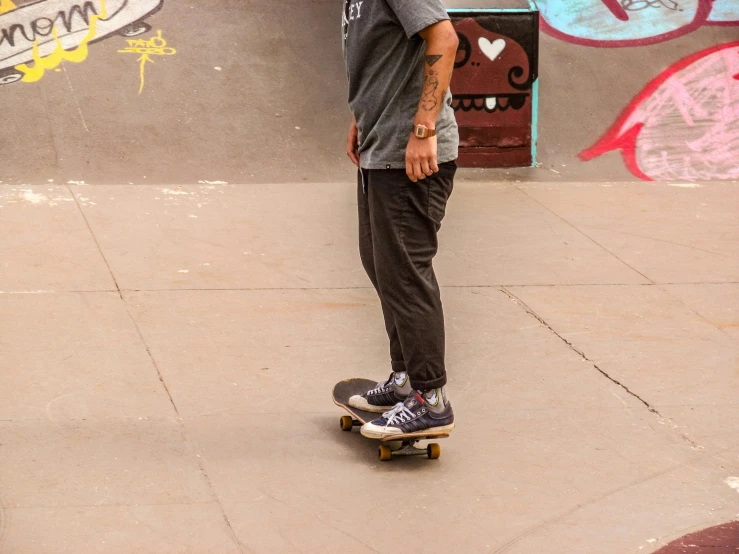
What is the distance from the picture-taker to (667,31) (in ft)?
27.7

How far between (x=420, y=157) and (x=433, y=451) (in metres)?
1.02

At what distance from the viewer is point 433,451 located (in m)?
3.39

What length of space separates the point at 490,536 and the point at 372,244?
42.2 inches

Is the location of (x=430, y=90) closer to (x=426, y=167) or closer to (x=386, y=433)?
(x=426, y=167)

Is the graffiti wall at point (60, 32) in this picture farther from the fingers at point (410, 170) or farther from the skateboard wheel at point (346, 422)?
the fingers at point (410, 170)

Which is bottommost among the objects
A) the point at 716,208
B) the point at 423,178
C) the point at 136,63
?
the point at 716,208

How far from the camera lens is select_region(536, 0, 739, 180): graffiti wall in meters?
7.70

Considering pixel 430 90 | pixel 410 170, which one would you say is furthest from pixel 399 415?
pixel 430 90

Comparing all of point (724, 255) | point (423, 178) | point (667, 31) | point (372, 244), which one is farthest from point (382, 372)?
point (667, 31)

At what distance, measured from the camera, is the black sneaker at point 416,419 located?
11.0 feet

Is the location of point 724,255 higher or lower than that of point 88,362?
lower

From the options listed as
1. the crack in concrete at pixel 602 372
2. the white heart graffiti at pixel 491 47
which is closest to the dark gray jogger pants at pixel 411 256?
the crack in concrete at pixel 602 372

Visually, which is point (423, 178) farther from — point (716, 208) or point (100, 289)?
point (716, 208)

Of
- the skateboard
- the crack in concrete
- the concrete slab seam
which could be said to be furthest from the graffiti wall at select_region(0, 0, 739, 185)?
the skateboard
